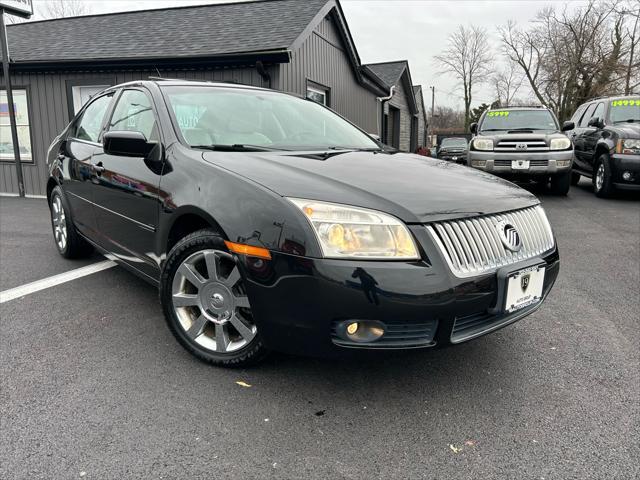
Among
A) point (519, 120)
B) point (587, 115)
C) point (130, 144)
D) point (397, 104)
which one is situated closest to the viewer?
point (130, 144)

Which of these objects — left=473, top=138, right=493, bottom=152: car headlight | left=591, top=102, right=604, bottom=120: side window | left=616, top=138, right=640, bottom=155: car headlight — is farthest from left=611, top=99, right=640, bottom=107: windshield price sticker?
left=473, top=138, right=493, bottom=152: car headlight

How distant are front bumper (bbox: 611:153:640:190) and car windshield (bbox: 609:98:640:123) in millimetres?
1209

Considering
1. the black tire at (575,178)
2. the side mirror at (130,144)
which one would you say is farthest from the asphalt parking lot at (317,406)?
the black tire at (575,178)

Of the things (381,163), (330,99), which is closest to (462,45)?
(330,99)

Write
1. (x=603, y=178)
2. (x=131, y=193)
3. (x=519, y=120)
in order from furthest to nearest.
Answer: (x=519, y=120), (x=603, y=178), (x=131, y=193)

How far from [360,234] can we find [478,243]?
557mm

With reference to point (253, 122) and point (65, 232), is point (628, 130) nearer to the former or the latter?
point (253, 122)

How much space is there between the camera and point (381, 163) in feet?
9.40

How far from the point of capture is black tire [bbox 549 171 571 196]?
8.82 meters

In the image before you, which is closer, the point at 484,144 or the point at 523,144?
the point at 523,144

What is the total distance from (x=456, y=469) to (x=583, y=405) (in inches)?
32.6

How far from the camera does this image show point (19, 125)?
420 inches

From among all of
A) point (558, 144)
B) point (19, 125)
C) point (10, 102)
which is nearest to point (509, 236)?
point (558, 144)

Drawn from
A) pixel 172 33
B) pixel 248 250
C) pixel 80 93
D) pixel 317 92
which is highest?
pixel 172 33
